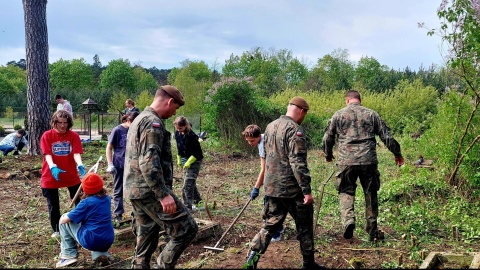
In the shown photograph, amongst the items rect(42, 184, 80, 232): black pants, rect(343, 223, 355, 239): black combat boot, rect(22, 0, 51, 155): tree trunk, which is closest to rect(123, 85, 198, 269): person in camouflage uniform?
rect(42, 184, 80, 232): black pants

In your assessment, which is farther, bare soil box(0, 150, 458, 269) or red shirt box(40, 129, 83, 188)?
red shirt box(40, 129, 83, 188)

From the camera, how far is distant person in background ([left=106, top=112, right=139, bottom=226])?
6.07m

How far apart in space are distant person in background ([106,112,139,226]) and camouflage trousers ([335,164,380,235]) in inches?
119

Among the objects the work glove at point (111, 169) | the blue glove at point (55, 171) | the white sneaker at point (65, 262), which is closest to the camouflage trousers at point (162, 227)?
the white sneaker at point (65, 262)

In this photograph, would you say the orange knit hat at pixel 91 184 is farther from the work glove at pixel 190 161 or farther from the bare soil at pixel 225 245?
the work glove at pixel 190 161

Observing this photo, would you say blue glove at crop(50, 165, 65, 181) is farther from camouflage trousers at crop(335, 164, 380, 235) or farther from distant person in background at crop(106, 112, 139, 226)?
camouflage trousers at crop(335, 164, 380, 235)

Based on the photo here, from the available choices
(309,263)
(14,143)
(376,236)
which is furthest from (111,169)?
(14,143)

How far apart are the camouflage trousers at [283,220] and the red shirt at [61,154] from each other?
2670 millimetres

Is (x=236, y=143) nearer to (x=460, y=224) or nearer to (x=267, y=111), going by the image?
(x=267, y=111)

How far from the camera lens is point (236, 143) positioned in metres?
15.4

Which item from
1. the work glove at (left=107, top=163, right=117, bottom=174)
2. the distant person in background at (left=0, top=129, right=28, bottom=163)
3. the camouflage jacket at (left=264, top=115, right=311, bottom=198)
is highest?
the camouflage jacket at (left=264, top=115, right=311, bottom=198)

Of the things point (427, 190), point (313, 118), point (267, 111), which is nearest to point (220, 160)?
point (267, 111)

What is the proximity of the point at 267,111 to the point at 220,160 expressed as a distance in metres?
2.75

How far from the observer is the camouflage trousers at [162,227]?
12.2 feet
